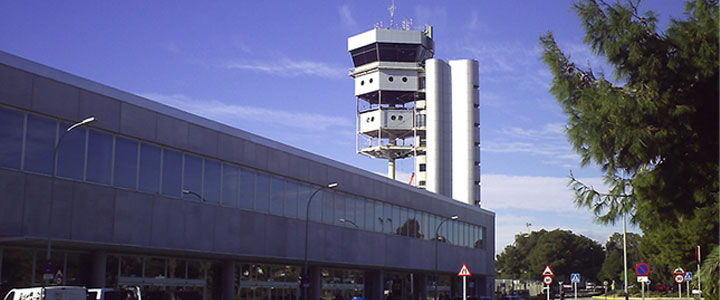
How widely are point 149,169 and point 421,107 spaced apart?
207 feet

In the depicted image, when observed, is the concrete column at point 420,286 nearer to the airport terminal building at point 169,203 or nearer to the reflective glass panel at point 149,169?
the airport terminal building at point 169,203

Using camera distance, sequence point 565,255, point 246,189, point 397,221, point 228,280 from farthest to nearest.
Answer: point 565,255 → point 397,221 → point 228,280 → point 246,189

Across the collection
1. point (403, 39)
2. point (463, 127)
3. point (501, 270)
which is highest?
point (403, 39)

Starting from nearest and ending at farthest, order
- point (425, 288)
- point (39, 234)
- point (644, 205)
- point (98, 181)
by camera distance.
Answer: point (644, 205) < point (39, 234) < point (98, 181) < point (425, 288)

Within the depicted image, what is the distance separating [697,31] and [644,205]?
3620 mm

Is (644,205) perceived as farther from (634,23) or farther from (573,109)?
(634,23)

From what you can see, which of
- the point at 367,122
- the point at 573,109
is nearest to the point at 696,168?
the point at 573,109

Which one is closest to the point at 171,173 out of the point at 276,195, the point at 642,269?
the point at 276,195

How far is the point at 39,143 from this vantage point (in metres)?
25.6

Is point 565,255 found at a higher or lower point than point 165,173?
lower

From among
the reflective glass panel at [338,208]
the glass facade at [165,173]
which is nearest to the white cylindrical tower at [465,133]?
the glass facade at [165,173]

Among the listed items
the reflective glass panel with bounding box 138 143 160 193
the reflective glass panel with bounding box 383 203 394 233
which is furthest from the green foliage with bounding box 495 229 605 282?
the reflective glass panel with bounding box 138 143 160 193

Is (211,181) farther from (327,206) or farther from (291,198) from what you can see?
(327,206)

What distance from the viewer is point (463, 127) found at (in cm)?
8662
